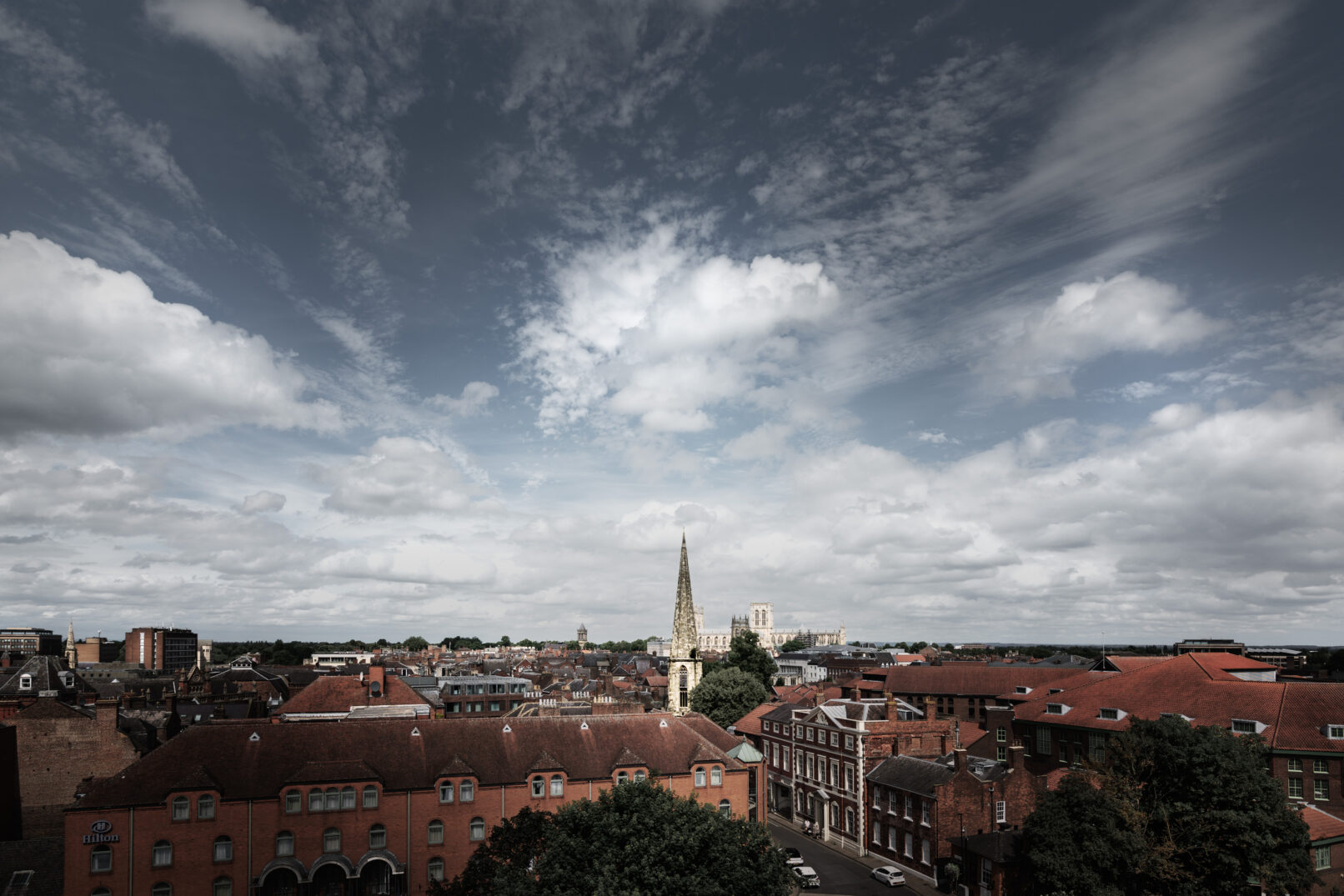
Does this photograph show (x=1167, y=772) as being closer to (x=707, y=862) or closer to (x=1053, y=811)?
(x=1053, y=811)

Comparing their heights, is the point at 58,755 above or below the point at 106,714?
below

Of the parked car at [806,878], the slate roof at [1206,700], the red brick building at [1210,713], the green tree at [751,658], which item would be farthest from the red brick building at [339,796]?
the green tree at [751,658]

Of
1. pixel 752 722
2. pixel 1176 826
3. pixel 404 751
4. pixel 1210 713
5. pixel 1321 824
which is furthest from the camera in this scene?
pixel 752 722

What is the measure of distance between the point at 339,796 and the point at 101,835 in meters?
12.7

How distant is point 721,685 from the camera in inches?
4373

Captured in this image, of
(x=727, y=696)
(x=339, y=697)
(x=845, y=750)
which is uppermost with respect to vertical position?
(x=339, y=697)

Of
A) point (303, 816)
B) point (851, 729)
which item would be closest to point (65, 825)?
point (303, 816)

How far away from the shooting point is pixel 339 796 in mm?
51281

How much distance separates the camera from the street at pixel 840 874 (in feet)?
188

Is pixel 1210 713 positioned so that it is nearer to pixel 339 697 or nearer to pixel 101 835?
pixel 339 697

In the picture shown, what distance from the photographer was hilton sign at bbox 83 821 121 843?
151 feet

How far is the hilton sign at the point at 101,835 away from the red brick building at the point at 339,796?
52 millimetres

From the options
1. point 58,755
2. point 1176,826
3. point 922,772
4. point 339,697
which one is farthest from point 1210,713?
point 58,755

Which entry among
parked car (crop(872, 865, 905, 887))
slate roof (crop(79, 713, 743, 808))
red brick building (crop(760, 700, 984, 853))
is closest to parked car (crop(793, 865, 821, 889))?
parked car (crop(872, 865, 905, 887))
